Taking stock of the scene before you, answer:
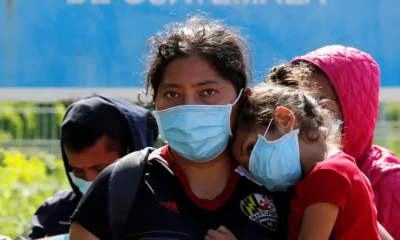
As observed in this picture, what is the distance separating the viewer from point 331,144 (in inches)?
114

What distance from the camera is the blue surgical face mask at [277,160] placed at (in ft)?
9.23

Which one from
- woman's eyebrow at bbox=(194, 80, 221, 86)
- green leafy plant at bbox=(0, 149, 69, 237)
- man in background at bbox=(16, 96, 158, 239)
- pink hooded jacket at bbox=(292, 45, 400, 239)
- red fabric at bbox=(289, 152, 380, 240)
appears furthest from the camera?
green leafy plant at bbox=(0, 149, 69, 237)

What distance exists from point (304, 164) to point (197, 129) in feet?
1.14

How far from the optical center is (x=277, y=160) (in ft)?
9.25

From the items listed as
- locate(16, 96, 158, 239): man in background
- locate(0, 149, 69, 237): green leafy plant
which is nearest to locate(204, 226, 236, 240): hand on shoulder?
locate(16, 96, 158, 239): man in background

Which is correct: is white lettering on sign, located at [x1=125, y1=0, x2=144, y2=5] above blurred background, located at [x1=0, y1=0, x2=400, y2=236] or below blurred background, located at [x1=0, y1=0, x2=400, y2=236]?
above

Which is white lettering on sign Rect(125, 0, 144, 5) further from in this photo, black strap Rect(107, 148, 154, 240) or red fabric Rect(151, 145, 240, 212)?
black strap Rect(107, 148, 154, 240)

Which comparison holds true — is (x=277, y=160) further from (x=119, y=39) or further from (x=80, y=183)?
(x=119, y=39)

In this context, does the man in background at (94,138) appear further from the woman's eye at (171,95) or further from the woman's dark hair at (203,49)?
the woman's eye at (171,95)

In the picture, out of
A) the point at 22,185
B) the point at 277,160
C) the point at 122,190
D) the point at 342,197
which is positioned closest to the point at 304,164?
the point at 277,160

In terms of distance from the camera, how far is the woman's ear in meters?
2.82

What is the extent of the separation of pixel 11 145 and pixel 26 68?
0.56 m

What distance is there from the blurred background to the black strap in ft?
8.74

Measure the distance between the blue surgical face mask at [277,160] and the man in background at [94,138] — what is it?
1181 mm
